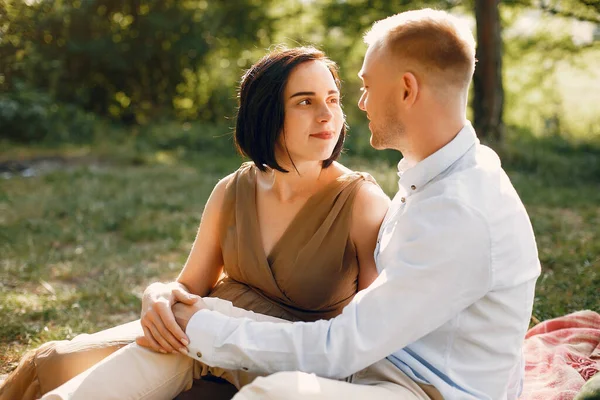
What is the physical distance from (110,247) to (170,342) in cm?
369

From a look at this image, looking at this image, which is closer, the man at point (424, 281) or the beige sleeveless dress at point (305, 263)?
the man at point (424, 281)

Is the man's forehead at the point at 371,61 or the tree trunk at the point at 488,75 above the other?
the man's forehead at the point at 371,61

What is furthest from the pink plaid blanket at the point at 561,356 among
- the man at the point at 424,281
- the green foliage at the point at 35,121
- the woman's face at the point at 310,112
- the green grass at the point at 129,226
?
the green foliage at the point at 35,121

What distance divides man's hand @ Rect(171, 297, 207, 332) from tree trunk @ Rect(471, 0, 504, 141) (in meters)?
6.57

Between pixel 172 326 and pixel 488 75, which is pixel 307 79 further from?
pixel 488 75

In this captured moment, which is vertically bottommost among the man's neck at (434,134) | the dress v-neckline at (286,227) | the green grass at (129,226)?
the green grass at (129,226)

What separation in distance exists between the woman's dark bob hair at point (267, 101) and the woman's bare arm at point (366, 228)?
279mm

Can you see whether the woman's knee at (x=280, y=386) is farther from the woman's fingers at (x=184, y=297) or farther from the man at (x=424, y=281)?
the woman's fingers at (x=184, y=297)

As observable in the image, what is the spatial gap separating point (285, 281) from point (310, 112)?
0.70 metres

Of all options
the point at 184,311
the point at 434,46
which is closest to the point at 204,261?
the point at 184,311

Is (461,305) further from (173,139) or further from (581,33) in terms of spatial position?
(173,139)

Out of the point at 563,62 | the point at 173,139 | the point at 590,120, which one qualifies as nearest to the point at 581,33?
the point at 563,62

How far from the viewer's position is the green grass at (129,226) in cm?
448

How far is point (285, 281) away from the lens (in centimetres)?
295
